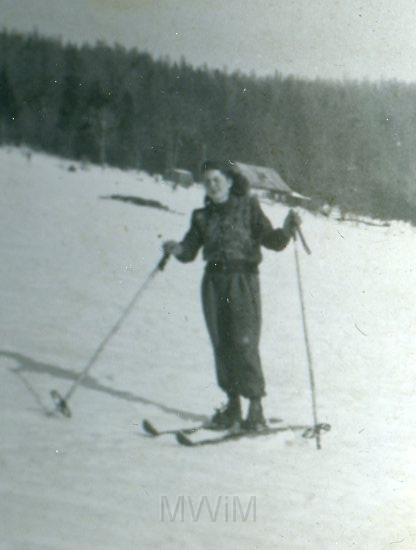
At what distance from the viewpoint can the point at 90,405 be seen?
6.98ft

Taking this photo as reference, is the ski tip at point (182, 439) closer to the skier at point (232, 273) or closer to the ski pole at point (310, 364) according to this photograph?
the skier at point (232, 273)

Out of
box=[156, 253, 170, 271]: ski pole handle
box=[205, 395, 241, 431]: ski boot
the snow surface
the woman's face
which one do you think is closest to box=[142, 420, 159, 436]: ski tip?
the snow surface

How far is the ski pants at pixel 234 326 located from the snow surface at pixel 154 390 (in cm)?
3

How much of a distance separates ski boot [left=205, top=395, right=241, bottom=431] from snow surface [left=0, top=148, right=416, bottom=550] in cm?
3

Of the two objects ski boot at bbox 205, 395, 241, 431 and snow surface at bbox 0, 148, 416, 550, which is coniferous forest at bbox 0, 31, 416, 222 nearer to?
snow surface at bbox 0, 148, 416, 550

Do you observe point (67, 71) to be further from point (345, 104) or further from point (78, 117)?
point (345, 104)

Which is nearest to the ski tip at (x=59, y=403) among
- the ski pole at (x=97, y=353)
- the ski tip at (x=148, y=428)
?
the ski pole at (x=97, y=353)

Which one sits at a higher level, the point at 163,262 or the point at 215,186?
the point at 215,186

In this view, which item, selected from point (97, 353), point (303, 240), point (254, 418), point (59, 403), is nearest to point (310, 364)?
point (254, 418)

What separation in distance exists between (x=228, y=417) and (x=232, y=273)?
367 millimetres

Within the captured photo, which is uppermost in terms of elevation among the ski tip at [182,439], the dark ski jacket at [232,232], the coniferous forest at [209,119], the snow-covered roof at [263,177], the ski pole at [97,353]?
the coniferous forest at [209,119]

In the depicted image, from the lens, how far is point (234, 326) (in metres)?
2.25

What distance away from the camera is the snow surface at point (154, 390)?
2.06m

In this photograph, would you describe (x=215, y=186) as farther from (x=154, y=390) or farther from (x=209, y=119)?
(x=154, y=390)
